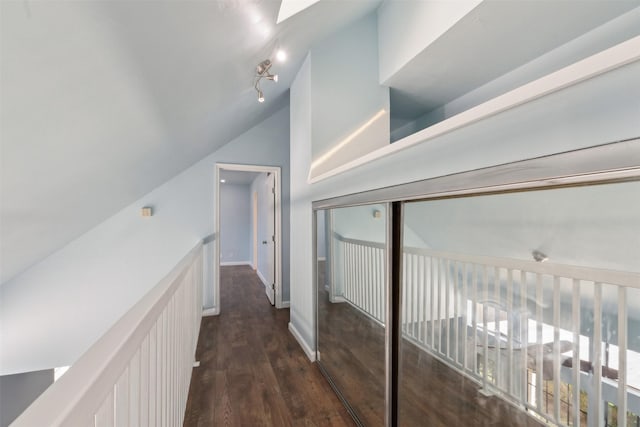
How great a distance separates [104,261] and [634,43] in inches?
174

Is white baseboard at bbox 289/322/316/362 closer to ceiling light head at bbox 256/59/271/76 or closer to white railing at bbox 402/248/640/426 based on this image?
white railing at bbox 402/248/640/426

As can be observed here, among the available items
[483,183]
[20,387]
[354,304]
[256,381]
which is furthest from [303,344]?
[20,387]

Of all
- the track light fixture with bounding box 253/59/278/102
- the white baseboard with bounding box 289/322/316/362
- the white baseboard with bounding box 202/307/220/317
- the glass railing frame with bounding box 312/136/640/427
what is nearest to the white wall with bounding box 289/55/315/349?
the white baseboard with bounding box 289/322/316/362

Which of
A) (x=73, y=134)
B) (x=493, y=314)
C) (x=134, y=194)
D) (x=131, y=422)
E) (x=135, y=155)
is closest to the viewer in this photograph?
(x=131, y=422)

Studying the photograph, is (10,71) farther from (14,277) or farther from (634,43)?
(14,277)

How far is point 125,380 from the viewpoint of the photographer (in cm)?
66

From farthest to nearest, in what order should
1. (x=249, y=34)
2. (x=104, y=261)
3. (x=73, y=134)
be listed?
(x=104, y=261) < (x=249, y=34) < (x=73, y=134)

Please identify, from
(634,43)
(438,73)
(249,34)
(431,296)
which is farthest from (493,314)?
(438,73)

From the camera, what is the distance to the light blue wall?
7.15 meters

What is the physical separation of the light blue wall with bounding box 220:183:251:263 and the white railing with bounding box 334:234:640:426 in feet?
21.3

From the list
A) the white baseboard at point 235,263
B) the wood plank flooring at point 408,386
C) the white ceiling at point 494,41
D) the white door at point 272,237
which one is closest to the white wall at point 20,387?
the white door at point 272,237

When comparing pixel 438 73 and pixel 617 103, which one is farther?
pixel 438 73

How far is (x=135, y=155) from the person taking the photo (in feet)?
6.56

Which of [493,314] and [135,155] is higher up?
[135,155]
